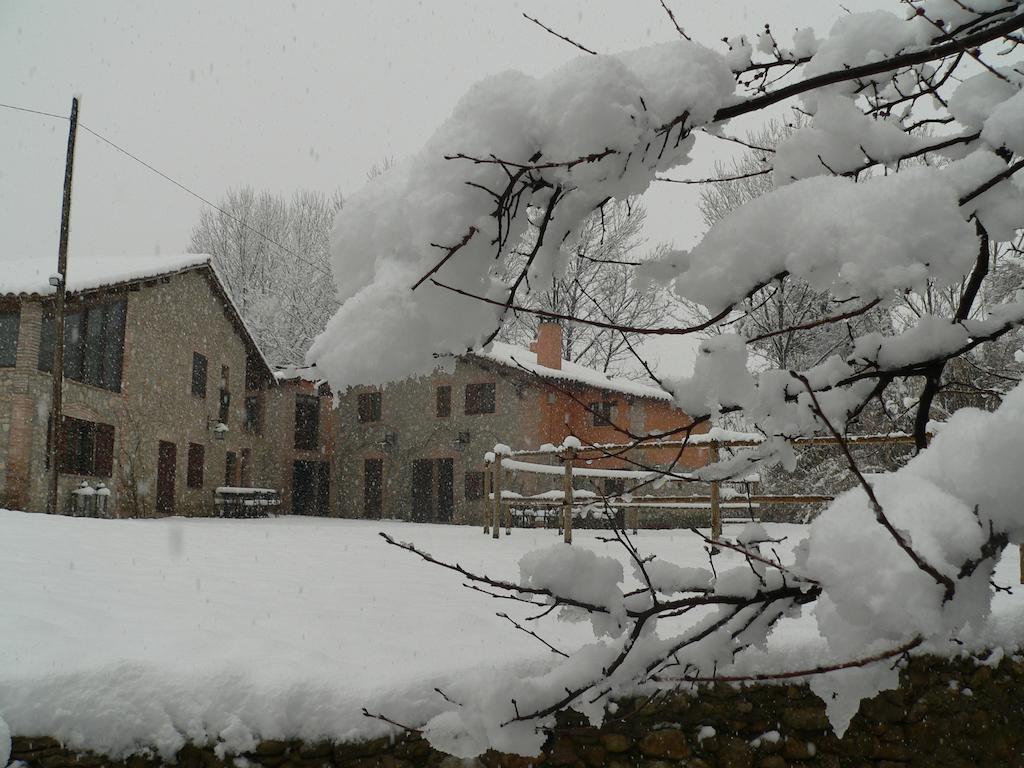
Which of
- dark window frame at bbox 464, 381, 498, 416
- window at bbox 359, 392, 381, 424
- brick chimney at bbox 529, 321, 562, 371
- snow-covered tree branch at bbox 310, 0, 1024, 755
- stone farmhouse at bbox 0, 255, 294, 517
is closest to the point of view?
snow-covered tree branch at bbox 310, 0, 1024, 755

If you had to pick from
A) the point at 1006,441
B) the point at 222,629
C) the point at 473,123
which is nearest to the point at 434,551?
the point at 222,629

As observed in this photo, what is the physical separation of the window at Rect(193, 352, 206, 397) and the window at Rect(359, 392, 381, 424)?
5.28 meters

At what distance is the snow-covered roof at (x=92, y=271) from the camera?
14359 mm

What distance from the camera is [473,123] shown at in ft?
6.73

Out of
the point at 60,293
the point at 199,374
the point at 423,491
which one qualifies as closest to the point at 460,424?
the point at 423,491

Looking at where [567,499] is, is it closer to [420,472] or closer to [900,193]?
[900,193]

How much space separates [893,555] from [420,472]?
68.5ft

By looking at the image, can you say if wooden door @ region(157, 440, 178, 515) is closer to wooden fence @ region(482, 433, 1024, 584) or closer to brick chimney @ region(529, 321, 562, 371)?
brick chimney @ region(529, 321, 562, 371)

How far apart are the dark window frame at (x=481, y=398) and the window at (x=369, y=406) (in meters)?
3.67

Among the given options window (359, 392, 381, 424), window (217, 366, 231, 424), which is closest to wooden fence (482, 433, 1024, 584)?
window (217, 366, 231, 424)

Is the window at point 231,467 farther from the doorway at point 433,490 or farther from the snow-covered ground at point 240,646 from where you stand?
the snow-covered ground at point 240,646

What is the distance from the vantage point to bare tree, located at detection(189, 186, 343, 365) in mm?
27828

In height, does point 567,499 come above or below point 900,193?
below

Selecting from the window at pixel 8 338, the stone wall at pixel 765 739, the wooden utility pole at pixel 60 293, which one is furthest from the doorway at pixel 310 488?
the stone wall at pixel 765 739
